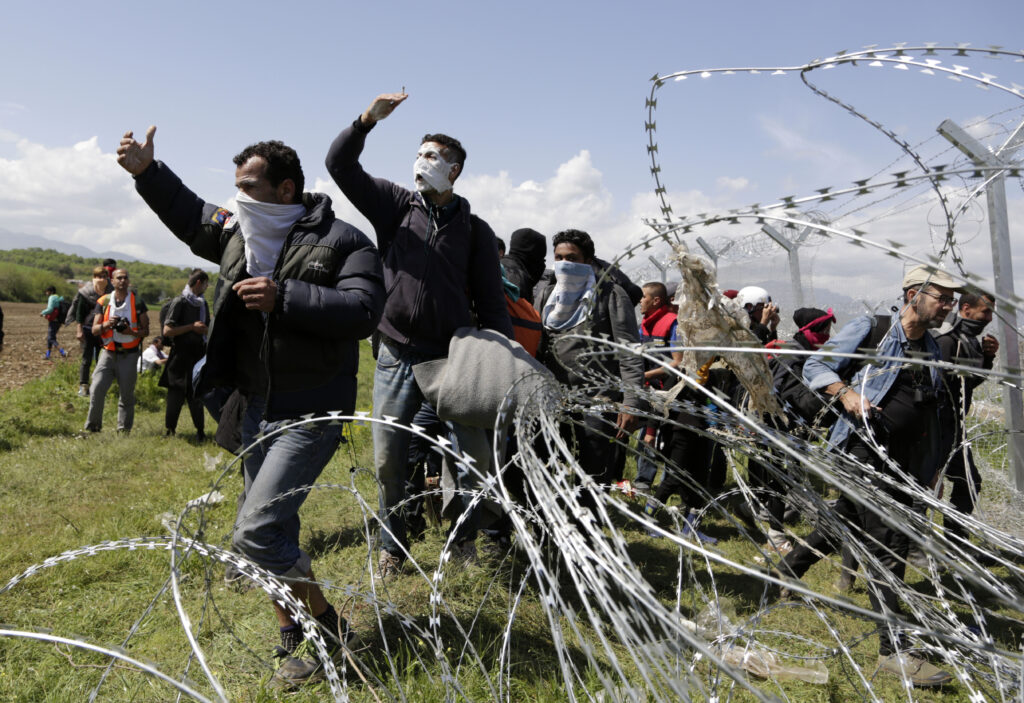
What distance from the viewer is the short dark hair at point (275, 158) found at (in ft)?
8.66

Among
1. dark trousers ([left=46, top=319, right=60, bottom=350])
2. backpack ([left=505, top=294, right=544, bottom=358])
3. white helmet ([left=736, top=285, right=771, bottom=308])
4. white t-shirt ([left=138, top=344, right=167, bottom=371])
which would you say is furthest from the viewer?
dark trousers ([left=46, top=319, right=60, bottom=350])

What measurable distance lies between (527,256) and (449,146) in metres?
1.22

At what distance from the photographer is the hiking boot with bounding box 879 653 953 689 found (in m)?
2.90

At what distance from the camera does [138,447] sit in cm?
673

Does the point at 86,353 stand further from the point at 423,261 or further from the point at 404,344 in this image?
the point at 423,261

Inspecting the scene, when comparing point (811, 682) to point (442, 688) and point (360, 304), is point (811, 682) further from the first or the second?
point (360, 304)

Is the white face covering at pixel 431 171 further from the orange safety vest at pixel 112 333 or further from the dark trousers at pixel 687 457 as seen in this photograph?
the orange safety vest at pixel 112 333

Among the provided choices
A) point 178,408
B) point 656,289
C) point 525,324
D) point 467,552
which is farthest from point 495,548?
point 178,408

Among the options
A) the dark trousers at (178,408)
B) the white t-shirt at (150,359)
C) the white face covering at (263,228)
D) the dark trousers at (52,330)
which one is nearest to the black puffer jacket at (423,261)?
the white face covering at (263,228)

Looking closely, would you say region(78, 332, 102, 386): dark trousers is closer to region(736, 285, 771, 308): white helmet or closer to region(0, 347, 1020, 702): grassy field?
region(0, 347, 1020, 702): grassy field

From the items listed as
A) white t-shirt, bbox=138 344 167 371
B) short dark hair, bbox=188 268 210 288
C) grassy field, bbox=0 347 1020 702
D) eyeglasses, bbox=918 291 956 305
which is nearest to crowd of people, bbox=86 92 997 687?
eyeglasses, bbox=918 291 956 305

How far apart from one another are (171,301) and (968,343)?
7.47 metres

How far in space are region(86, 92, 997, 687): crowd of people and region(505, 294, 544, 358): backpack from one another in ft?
0.04

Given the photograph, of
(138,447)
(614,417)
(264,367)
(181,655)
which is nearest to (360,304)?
(264,367)
